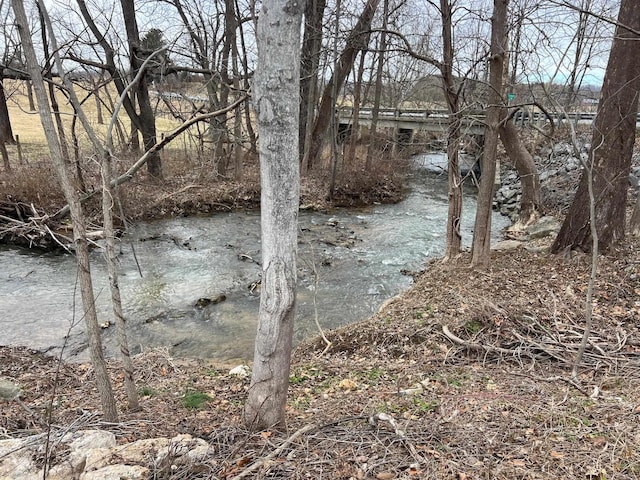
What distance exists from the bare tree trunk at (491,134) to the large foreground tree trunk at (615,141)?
4.25 ft

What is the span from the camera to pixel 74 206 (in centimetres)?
303

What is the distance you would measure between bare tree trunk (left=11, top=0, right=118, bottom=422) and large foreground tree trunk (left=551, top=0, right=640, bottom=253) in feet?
20.1

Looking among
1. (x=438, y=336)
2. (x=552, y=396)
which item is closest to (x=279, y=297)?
(x=552, y=396)

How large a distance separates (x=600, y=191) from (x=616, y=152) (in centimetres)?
58

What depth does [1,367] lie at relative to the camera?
5.51 metres

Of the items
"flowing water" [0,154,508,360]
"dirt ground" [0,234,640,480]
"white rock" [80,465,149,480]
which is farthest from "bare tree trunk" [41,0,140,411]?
"flowing water" [0,154,508,360]

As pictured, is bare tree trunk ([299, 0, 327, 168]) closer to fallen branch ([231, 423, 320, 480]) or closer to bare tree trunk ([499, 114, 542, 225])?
bare tree trunk ([499, 114, 542, 225])

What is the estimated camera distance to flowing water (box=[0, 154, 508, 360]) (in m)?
6.80

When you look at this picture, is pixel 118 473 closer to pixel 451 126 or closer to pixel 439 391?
pixel 439 391

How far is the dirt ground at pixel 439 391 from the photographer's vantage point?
2705 millimetres

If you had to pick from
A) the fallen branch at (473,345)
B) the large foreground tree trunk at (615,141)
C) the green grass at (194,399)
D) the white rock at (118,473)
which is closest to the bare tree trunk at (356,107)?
the large foreground tree trunk at (615,141)

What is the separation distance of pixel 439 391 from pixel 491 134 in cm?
423

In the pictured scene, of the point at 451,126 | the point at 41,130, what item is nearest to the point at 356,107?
the point at 451,126

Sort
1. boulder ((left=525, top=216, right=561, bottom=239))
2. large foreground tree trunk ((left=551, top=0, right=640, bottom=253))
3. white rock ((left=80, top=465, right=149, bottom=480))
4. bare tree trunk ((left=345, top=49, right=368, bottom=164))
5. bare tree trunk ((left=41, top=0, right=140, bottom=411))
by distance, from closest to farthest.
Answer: white rock ((left=80, top=465, right=149, bottom=480)) < bare tree trunk ((left=41, top=0, right=140, bottom=411)) < large foreground tree trunk ((left=551, top=0, right=640, bottom=253)) < boulder ((left=525, top=216, right=561, bottom=239)) < bare tree trunk ((left=345, top=49, right=368, bottom=164))
